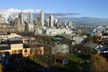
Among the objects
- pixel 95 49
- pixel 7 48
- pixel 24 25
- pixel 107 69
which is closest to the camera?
pixel 107 69

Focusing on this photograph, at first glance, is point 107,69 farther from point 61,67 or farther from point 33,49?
point 33,49

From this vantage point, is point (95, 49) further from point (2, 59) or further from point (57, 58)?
point (2, 59)

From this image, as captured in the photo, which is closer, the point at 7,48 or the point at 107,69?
the point at 107,69

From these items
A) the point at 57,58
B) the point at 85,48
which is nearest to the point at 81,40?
the point at 85,48

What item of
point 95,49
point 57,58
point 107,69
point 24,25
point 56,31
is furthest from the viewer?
point 24,25

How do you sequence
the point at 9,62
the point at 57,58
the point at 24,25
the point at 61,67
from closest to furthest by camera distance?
the point at 61,67 → the point at 9,62 → the point at 57,58 → the point at 24,25

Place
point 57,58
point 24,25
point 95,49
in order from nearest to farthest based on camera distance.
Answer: point 57,58 → point 95,49 → point 24,25

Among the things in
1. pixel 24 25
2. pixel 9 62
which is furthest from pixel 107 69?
pixel 24 25

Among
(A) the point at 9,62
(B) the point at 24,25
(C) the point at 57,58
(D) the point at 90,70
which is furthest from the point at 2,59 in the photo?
(B) the point at 24,25

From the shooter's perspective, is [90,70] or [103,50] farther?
[103,50]
